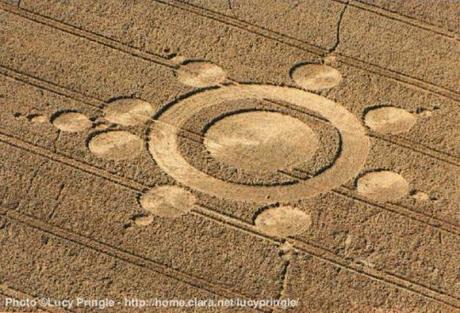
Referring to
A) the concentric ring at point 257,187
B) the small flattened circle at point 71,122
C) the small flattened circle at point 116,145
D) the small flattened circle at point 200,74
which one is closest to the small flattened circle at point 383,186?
the concentric ring at point 257,187

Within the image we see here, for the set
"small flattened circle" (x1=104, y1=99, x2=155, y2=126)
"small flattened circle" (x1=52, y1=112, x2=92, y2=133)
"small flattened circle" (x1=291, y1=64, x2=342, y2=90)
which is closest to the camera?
"small flattened circle" (x1=52, y1=112, x2=92, y2=133)

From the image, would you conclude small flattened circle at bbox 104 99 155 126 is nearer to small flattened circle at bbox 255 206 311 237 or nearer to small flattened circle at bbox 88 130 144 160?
small flattened circle at bbox 88 130 144 160

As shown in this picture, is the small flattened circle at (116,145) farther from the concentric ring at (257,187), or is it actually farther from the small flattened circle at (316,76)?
the small flattened circle at (316,76)

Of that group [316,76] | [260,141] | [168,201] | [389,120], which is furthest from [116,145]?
[389,120]

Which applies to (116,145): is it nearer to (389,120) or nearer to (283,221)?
(283,221)

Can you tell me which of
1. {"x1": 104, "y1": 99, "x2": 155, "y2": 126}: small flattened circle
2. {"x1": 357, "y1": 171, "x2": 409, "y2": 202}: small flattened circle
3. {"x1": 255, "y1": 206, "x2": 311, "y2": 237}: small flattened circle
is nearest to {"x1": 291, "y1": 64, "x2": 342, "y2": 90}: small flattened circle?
{"x1": 357, "y1": 171, "x2": 409, "y2": 202}: small flattened circle
